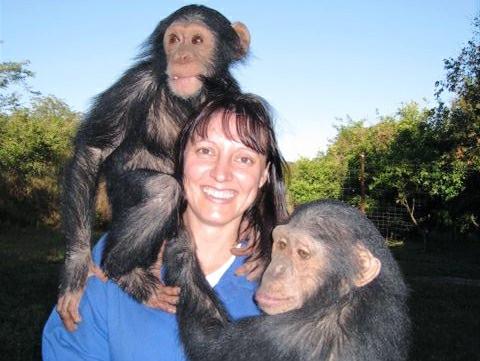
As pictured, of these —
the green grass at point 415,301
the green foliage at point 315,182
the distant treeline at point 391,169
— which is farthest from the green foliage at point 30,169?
the green foliage at point 315,182

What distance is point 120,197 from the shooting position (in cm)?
354

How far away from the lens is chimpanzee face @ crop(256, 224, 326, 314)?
3010 mm

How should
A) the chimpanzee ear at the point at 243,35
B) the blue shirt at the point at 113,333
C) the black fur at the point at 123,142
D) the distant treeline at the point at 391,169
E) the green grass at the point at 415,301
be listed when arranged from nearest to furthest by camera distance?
the blue shirt at the point at 113,333
the black fur at the point at 123,142
the chimpanzee ear at the point at 243,35
the green grass at the point at 415,301
the distant treeline at the point at 391,169

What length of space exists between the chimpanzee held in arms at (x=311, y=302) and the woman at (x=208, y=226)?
0.41 ft

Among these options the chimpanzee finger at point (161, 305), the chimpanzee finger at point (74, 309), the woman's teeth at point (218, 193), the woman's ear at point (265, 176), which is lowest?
the chimpanzee finger at point (74, 309)

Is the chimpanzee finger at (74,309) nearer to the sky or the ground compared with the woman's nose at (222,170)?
nearer to the ground

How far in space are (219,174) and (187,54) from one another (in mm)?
1934

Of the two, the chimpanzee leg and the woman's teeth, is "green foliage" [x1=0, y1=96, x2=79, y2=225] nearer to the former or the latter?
the chimpanzee leg

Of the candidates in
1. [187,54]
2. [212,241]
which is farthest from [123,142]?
[212,241]

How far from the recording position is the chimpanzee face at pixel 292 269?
9.87 feet

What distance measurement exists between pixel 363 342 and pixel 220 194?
1111 mm

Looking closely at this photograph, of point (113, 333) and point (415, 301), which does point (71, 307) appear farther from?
point (415, 301)

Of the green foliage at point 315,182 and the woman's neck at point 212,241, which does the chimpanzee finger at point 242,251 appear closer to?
the woman's neck at point 212,241

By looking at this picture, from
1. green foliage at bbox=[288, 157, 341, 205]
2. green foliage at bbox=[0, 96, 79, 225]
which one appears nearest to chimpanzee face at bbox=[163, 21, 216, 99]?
green foliage at bbox=[288, 157, 341, 205]
